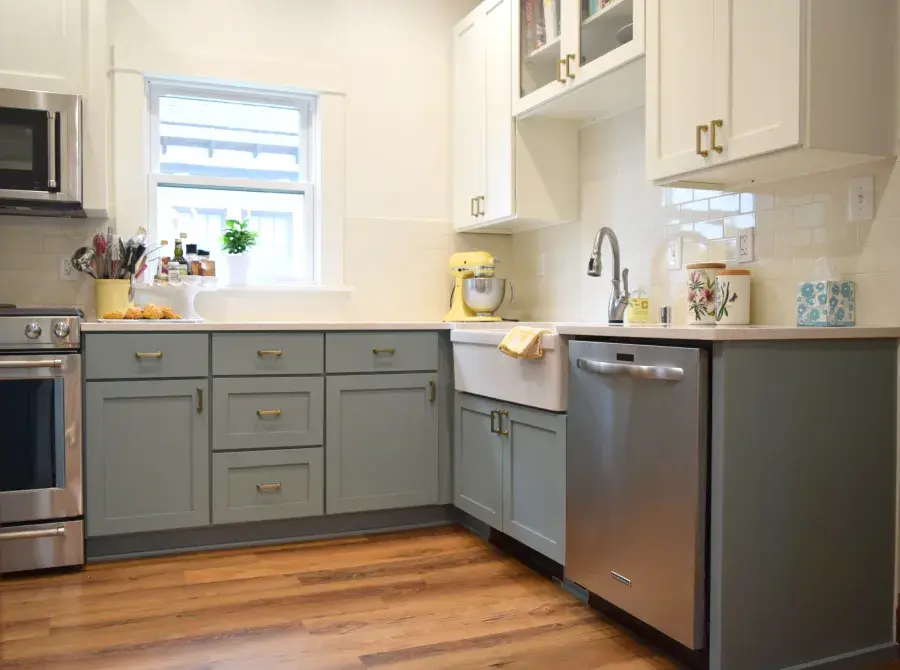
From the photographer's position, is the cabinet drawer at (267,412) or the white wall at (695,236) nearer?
the white wall at (695,236)

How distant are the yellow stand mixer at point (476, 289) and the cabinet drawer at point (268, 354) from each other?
2.71 feet

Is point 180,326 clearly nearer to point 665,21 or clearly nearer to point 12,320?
point 12,320

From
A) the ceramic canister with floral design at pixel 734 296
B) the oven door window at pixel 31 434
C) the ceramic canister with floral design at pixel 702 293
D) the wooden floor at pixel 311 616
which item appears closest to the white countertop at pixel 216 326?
the oven door window at pixel 31 434

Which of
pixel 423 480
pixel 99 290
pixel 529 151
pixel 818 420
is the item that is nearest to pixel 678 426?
pixel 818 420

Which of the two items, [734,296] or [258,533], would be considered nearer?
[734,296]

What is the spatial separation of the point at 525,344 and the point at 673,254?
738 millimetres

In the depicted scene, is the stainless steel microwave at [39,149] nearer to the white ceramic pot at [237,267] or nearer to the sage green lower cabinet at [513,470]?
the white ceramic pot at [237,267]

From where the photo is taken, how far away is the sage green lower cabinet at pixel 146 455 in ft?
9.58

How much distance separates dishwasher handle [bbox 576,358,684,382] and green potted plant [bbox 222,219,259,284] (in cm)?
187

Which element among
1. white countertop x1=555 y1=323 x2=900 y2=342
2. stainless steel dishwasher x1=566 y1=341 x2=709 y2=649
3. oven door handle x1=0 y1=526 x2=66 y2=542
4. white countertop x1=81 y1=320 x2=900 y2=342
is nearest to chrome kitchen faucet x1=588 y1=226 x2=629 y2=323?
white countertop x1=81 y1=320 x2=900 y2=342

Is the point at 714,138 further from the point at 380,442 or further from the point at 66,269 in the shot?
the point at 66,269

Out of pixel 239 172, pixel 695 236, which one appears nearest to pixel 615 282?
pixel 695 236

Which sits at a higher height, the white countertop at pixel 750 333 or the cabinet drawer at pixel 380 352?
the white countertop at pixel 750 333

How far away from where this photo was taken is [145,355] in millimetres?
2967
